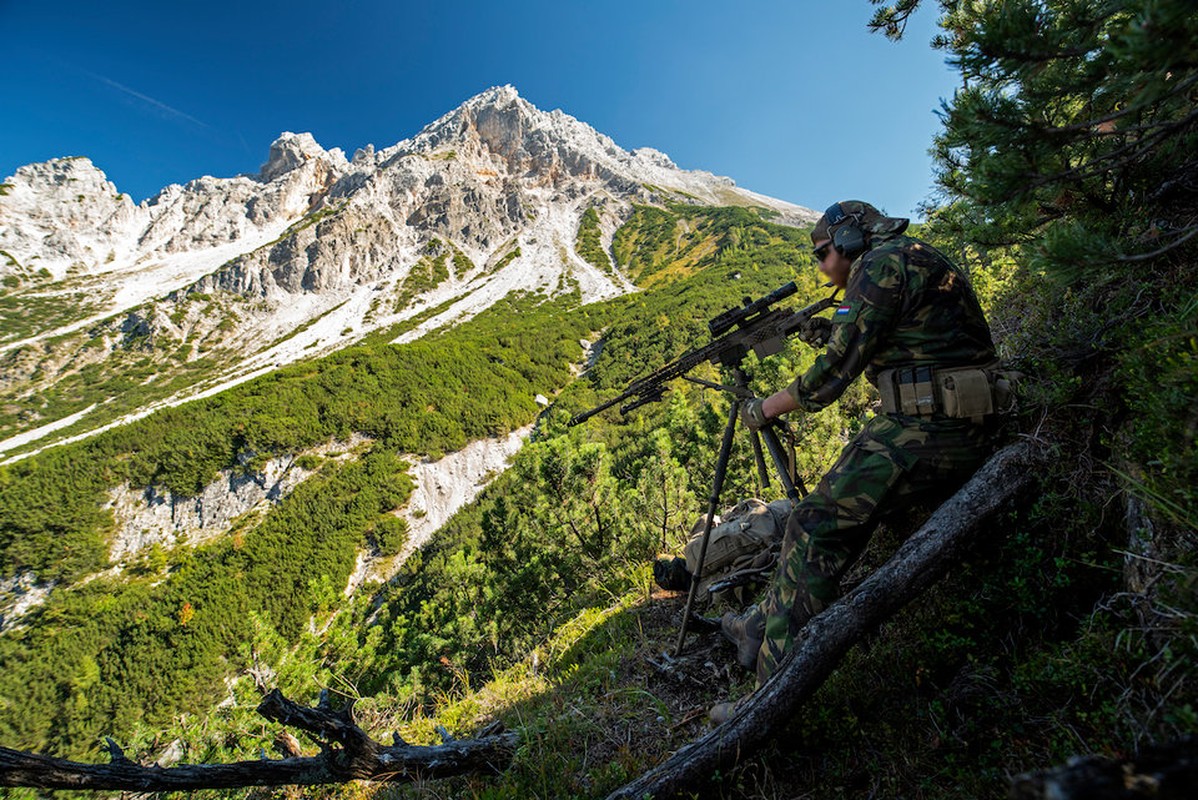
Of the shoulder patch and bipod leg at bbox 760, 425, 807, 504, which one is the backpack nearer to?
bipod leg at bbox 760, 425, 807, 504

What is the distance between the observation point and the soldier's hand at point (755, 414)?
10.5 ft

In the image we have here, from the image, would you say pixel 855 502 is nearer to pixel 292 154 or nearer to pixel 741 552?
pixel 741 552

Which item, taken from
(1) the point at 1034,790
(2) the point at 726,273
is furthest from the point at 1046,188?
(2) the point at 726,273

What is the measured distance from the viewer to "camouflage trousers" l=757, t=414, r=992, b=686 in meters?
2.42

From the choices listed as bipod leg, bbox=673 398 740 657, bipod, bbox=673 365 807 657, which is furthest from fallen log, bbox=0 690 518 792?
bipod, bbox=673 365 807 657

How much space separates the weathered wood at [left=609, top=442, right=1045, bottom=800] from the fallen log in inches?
49.0

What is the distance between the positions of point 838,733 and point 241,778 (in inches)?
113

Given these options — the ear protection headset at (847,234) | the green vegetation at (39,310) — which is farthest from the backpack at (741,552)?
the green vegetation at (39,310)

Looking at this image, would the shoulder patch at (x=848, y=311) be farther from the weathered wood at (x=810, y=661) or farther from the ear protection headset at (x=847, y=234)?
the weathered wood at (x=810, y=661)

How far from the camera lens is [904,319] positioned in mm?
2668

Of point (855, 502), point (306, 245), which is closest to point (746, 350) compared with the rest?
point (855, 502)

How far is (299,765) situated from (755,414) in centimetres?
333

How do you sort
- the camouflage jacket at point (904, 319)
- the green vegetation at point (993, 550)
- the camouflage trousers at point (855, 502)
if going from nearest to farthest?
the green vegetation at point (993, 550)
the camouflage trousers at point (855, 502)
the camouflage jacket at point (904, 319)

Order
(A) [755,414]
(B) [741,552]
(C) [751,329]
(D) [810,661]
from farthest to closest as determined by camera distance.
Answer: (B) [741,552] → (C) [751,329] → (A) [755,414] → (D) [810,661]
